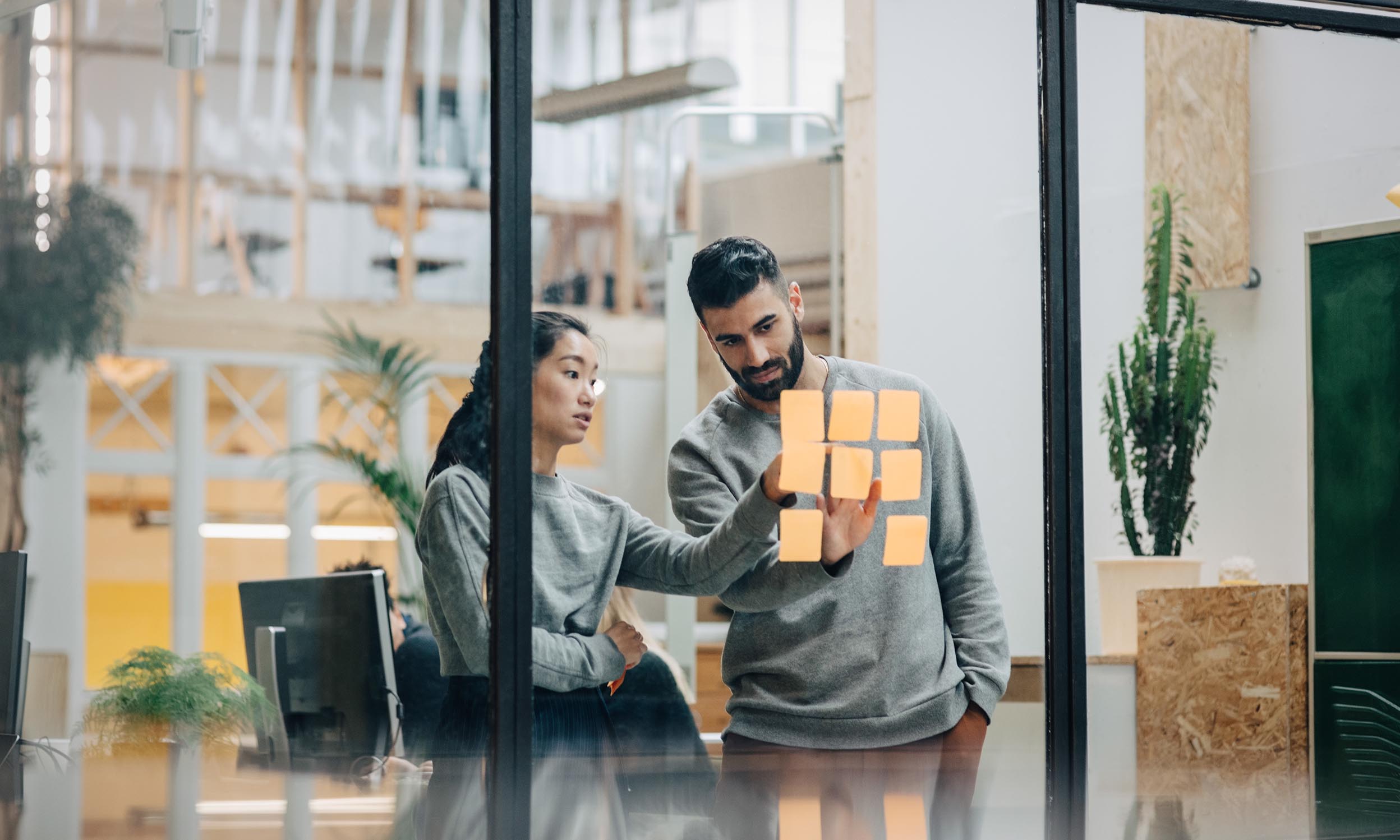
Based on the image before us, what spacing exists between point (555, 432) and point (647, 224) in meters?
0.51

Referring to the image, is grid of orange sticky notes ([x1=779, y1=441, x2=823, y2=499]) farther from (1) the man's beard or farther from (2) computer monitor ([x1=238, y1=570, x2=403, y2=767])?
(2) computer monitor ([x1=238, y1=570, x2=403, y2=767])

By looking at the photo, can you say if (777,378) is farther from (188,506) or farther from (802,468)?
(188,506)

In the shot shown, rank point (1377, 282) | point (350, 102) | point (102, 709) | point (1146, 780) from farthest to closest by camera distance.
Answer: point (1377, 282), point (1146, 780), point (350, 102), point (102, 709)

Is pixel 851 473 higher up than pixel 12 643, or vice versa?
pixel 851 473

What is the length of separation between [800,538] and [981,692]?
552 mm

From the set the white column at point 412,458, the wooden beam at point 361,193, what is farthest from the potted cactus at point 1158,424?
the white column at point 412,458

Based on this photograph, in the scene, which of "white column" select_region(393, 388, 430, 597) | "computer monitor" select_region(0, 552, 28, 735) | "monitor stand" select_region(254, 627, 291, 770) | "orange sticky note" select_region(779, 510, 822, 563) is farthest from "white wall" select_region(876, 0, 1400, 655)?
"computer monitor" select_region(0, 552, 28, 735)

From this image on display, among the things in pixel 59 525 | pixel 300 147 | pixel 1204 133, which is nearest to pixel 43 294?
pixel 59 525

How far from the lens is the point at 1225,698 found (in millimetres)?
3520

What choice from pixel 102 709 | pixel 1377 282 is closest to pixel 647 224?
pixel 102 709

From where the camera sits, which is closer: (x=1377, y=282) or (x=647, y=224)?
(x=647, y=224)

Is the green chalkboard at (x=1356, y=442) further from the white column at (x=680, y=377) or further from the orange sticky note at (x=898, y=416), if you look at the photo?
the white column at (x=680, y=377)

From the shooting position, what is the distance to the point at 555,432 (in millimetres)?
3064

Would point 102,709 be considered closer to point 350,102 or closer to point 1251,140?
point 350,102
